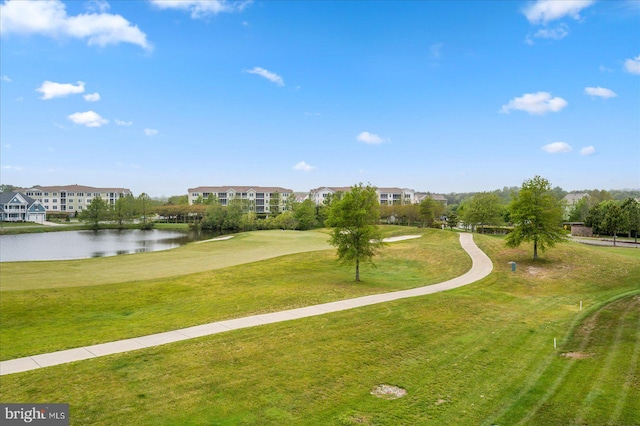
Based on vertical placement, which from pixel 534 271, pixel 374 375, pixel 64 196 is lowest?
pixel 374 375

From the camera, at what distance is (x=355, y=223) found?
2519cm

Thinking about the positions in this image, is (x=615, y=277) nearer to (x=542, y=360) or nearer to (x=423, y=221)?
(x=542, y=360)

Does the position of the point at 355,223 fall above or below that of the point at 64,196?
below

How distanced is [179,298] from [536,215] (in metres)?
25.6

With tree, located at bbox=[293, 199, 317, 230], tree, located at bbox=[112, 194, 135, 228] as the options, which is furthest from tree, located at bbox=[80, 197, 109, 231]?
tree, located at bbox=[293, 199, 317, 230]

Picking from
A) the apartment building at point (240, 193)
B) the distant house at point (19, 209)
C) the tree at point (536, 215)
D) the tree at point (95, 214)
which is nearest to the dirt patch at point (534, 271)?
the tree at point (536, 215)

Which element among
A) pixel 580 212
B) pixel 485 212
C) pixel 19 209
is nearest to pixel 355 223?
pixel 485 212

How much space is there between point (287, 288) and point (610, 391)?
1540 cm

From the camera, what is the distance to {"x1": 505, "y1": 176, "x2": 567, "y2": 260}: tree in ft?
96.5

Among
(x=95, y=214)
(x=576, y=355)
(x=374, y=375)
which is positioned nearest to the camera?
(x=374, y=375)

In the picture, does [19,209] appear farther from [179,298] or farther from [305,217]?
[179,298]

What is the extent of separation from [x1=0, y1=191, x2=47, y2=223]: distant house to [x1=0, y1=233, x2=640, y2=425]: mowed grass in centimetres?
12744

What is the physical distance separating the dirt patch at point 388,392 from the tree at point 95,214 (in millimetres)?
100065

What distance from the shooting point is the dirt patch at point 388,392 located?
972 centimetres
